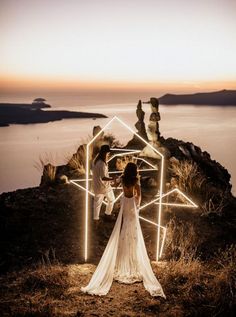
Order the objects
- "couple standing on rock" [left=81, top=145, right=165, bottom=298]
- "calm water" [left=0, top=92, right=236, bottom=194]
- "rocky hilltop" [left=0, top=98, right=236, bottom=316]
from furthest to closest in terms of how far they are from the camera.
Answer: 1. "calm water" [left=0, top=92, right=236, bottom=194]
2. "couple standing on rock" [left=81, top=145, right=165, bottom=298]
3. "rocky hilltop" [left=0, top=98, right=236, bottom=316]

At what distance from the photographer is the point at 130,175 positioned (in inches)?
270

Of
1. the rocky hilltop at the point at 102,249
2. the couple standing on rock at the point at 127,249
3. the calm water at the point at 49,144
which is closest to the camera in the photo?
the rocky hilltop at the point at 102,249

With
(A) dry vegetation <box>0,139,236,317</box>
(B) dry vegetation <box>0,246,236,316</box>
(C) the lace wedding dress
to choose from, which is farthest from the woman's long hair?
(B) dry vegetation <box>0,246,236,316</box>

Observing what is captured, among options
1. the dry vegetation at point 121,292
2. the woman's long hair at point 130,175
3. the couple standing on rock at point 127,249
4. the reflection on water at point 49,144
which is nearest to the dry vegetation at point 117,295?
the dry vegetation at point 121,292

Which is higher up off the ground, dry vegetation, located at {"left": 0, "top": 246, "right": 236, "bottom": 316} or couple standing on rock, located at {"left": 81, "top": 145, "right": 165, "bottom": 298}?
couple standing on rock, located at {"left": 81, "top": 145, "right": 165, "bottom": 298}

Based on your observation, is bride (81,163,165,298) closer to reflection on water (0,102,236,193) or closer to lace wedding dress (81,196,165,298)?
lace wedding dress (81,196,165,298)

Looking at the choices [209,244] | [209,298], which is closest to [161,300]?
[209,298]

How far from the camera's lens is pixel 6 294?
250 inches

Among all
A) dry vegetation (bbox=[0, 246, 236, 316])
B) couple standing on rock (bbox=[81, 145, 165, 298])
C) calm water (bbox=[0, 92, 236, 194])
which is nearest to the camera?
dry vegetation (bbox=[0, 246, 236, 316])

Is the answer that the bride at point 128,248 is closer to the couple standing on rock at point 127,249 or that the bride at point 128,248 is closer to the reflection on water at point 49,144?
the couple standing on rock at point 127,249

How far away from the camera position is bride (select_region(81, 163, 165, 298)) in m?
6.86

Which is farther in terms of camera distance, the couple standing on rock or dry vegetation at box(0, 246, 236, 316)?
the couple standing on rock

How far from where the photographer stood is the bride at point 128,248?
22.5 feet

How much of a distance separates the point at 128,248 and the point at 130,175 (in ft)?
4.41
